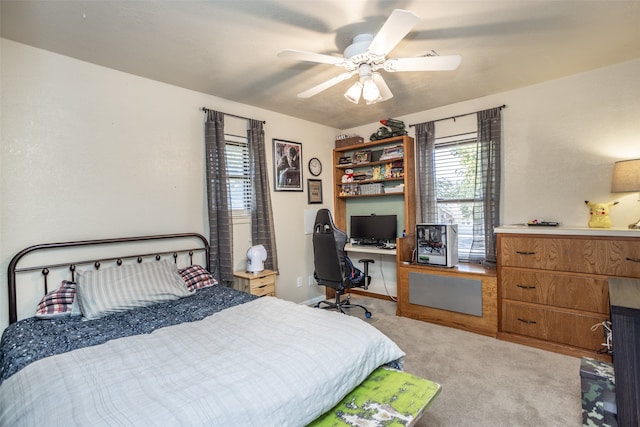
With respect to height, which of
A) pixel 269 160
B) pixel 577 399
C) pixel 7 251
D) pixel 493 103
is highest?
pixel 493 103

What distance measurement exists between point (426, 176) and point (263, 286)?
7.98 feet

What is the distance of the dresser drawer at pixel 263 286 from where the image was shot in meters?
3.07

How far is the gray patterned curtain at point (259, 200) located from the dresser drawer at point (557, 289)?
97.2 inches

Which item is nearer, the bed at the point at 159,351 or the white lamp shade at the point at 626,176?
the bed at the point at 159,351

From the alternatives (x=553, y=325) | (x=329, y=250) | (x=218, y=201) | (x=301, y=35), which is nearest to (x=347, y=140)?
(x=329, y=250)

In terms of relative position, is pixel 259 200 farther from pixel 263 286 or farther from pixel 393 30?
pixel 393 30

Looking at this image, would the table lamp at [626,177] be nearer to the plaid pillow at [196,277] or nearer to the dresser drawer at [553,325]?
the dresser drawer at [553,325]

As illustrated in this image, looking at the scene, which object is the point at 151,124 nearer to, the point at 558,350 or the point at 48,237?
the point at 48,237

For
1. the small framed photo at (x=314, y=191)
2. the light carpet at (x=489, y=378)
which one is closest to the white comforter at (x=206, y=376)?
the light carpet at (x=489, y=378)

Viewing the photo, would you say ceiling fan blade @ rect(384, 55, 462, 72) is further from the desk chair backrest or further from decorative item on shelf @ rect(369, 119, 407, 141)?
decorative item on shelf @ rect(369, 119, 407, 141)

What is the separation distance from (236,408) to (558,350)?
2935mm

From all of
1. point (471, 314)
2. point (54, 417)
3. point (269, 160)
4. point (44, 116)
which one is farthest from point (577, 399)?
point (44, 116)

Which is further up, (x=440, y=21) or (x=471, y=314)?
(x=440, y=21)

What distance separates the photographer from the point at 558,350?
2.64 meters
